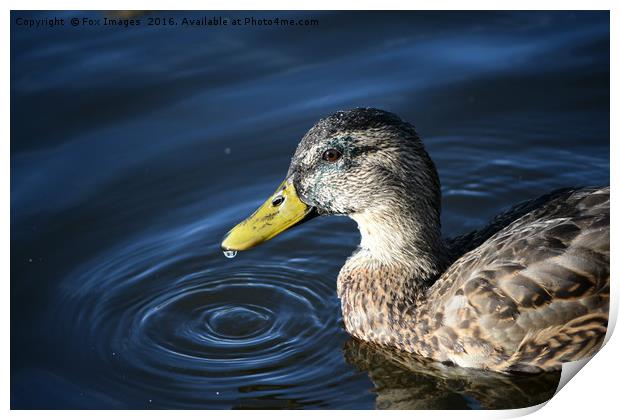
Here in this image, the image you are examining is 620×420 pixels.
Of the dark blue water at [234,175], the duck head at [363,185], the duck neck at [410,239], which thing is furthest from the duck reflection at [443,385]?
the duck head at [363,185]

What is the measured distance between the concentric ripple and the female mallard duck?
0.38 meters

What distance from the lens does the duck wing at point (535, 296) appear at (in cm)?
481

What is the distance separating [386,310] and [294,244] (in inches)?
52.6

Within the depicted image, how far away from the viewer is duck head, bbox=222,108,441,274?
204 inches

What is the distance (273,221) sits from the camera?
5.40 m

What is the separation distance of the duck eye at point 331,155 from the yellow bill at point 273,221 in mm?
294

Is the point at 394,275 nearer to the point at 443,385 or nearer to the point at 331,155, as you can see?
the point at 443,385

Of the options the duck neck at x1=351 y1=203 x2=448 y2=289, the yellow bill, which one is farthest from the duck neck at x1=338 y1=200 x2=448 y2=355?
the yellow bill

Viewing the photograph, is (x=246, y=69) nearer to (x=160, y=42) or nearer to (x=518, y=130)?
(x=160, y=42)

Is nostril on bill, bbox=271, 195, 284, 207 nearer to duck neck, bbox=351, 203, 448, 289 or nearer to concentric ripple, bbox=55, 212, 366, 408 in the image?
duck neck, bbox=351, 203, 448, 289

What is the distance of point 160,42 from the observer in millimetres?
8453

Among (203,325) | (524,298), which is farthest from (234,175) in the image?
(524,298)

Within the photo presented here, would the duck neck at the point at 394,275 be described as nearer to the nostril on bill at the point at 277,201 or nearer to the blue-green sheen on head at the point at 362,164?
the blue-green sheen on head at the point at 362,164
